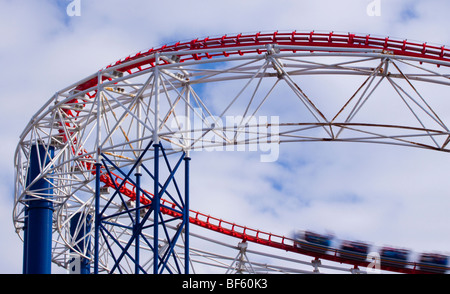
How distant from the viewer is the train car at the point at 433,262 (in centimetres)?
4412

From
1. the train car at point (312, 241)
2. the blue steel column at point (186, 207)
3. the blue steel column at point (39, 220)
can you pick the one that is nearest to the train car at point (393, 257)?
the train car at point (312, 241)

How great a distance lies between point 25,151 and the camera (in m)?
36.9

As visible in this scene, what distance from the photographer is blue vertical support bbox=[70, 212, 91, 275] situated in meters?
40.4

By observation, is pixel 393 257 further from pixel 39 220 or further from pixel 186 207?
pixel 39 220

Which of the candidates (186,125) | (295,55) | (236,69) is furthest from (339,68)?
(186,125)

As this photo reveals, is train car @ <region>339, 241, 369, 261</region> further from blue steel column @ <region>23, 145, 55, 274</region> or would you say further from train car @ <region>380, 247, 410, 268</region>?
blue steel column @ <region>23, 145, 55, 274</region>

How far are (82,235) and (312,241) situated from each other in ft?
40.6

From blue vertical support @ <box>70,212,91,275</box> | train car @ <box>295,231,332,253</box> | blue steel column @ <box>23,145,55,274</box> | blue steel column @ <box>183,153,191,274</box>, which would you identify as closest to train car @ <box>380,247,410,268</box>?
train car @ <box>295,231,332,253</box>

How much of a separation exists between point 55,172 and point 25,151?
1667 mm

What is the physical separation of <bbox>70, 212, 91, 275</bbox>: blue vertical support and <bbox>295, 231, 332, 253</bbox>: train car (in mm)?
11247

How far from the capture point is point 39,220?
3591cm

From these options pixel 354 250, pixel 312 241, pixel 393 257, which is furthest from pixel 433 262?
pixel 312 241

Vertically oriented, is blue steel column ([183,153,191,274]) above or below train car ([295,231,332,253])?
below
